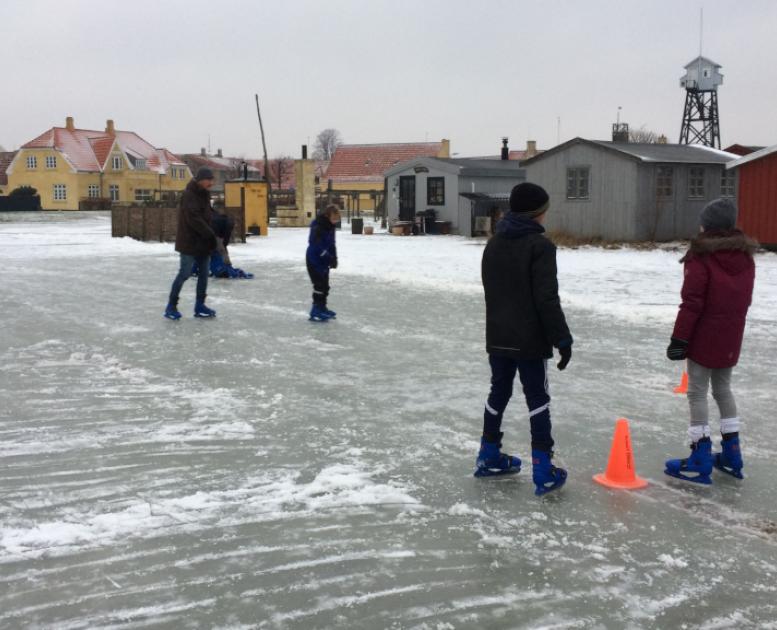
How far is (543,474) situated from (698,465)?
3.23 feet

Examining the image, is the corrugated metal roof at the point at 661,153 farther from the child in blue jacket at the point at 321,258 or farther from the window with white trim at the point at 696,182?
the child in blue jacket at the point at 321,258

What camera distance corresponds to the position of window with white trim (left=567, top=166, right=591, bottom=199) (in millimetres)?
28203

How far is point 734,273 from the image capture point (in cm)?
458

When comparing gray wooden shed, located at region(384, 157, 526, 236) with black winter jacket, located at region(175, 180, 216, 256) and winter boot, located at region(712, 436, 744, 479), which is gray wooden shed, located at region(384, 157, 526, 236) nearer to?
black winter jacket, located at region(175, 180, 216, 256)

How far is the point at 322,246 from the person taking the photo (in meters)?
10.8

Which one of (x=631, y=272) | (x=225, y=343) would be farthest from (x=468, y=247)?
(x=225, y=343)

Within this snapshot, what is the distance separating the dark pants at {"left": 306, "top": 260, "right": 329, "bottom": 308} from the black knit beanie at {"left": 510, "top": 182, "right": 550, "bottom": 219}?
636 cm

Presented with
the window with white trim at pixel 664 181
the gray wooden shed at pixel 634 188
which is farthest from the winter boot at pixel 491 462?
the window with white trim at pixel 664 181

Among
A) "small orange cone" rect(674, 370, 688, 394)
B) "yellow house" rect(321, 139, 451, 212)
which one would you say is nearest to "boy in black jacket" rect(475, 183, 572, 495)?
"small orange cone" rect(674, 370, 688, 394)

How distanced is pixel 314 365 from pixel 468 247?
20.1 m

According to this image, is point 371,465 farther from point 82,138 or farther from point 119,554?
point 82,138

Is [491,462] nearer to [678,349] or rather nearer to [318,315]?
[678,349]

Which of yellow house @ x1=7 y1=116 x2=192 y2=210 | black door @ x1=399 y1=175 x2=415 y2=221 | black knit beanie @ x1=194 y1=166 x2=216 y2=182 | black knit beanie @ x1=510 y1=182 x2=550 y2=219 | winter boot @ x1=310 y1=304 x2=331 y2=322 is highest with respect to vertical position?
yellow house @ x1=7 y1=116 x2=192 y2=210

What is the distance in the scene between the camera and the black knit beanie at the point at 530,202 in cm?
443
